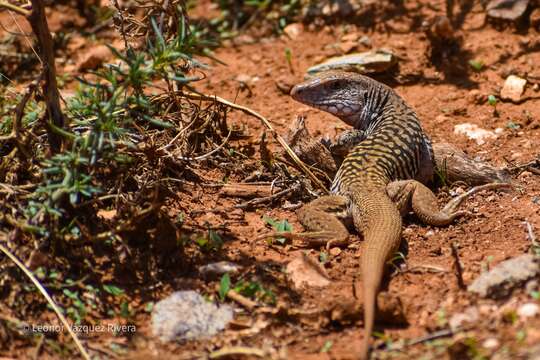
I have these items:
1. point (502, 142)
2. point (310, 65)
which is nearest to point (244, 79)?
point (310, 65)

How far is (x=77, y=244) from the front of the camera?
4289mm

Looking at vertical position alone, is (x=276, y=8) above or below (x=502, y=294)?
above

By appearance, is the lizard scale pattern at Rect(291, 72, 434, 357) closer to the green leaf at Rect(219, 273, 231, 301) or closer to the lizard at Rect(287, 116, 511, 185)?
the lizard at Rect(287, 116, 511, 185)

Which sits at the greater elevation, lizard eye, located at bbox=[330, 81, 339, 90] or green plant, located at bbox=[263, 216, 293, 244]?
lizard eye, located at bbox=[330, 81, 339, 90]

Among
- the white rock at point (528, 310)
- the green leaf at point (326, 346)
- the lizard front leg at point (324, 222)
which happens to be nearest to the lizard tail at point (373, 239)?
the lizard front leg at point (324, 222)

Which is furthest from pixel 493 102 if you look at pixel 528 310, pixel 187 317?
pixel 187 317

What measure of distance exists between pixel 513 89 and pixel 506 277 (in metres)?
3.61

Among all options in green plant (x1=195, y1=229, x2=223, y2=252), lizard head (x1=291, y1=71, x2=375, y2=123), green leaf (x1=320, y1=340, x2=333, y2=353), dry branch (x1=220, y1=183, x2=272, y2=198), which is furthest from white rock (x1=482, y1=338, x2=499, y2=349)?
lizard head (x1=291, y1=71, x2=375, y2=123)

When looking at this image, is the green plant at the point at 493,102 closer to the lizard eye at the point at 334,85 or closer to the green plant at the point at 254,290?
the lizard eye at the point at 334,85

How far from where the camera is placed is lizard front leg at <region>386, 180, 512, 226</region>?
17.1ft

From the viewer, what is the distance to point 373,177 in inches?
217

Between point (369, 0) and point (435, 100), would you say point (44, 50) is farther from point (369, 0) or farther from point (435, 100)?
point (369, 0)

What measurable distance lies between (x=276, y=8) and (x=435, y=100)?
2732 millimetres

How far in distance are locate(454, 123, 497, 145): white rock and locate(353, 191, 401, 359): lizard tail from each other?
171cm
